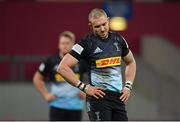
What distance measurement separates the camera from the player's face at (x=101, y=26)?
6066 mm

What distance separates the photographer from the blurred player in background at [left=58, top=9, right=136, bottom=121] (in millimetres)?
6094

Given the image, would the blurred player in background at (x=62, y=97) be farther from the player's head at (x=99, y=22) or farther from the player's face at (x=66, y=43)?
the player's head at (x=99, y=22)

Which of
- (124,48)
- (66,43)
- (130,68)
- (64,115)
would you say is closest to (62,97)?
(64,115)

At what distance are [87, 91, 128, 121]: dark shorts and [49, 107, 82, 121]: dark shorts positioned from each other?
2291 mm

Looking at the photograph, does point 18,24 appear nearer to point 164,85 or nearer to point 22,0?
point 22,0

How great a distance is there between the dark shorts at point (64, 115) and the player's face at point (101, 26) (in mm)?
2563

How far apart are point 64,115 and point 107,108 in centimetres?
248

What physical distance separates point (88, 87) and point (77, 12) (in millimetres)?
11726


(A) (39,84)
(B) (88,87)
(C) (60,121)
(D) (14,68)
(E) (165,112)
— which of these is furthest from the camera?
(D) (14,68)

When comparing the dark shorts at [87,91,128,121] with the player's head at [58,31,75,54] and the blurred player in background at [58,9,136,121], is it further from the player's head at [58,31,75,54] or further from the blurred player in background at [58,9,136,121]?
the player's head at [58,31,75,54]

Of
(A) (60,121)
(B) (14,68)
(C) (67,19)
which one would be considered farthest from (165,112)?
(A) (60,121)

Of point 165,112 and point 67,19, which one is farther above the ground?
point 67,19

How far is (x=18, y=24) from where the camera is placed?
57.9ft

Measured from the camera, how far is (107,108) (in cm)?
608
